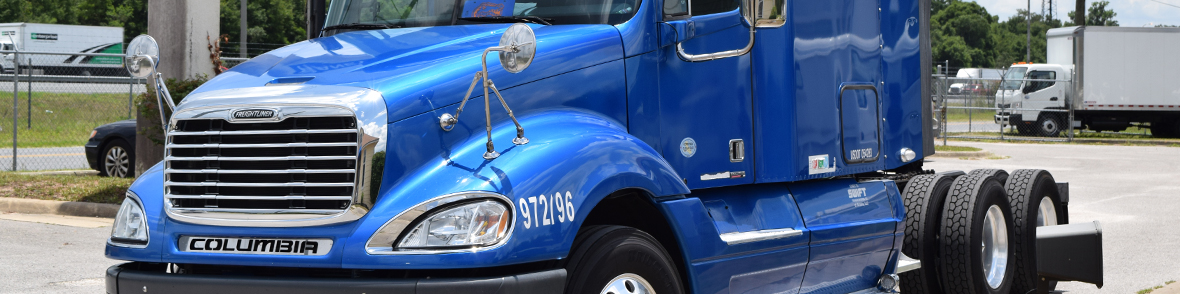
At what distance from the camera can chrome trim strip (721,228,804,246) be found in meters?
5.01

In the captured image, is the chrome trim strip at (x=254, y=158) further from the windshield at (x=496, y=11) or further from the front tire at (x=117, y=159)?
the front tire at (x=117, y=159)

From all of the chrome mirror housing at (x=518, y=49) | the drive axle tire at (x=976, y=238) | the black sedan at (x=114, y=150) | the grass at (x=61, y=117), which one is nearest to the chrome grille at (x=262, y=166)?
the chrome mirror housing at (x=518, y=49)

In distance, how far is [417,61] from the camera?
4.41m

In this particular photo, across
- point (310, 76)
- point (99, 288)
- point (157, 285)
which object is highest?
point (310, 76)

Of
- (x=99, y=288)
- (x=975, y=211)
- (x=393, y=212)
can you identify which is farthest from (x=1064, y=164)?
(x=393, y=212)

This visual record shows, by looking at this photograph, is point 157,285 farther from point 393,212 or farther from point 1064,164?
point 1064,164

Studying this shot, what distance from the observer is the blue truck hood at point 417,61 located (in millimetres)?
4188

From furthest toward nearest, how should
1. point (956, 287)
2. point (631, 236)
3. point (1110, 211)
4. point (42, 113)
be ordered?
point (42, 113) < point (1110, 211) < point (956, 287) < point (631, 236)

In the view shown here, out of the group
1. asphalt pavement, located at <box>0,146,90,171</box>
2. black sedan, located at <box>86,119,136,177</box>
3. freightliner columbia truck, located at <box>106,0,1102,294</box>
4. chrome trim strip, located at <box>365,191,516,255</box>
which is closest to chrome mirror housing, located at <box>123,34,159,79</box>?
freightliner columbia truck, located at <box>106,0,1102,294</box>

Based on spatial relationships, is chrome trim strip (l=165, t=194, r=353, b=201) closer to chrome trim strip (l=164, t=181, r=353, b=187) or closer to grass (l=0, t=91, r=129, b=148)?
chrome trim strip (l=164, t=181, r=353, b=187)

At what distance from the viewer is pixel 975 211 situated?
6848 mm

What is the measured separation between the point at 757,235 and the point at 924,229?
6.89 feet

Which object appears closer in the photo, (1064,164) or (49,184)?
(49,184)

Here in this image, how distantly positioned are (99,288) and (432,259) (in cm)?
465
